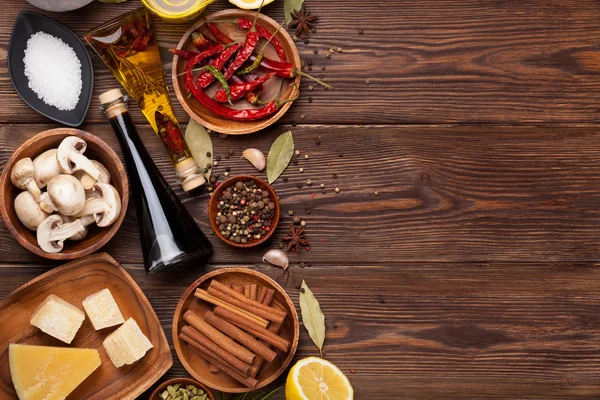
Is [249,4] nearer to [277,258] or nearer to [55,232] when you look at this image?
[277,258]

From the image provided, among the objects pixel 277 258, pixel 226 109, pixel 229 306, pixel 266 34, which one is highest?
pixel 266 34

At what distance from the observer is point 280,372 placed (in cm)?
171

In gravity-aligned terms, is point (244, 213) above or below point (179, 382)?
above

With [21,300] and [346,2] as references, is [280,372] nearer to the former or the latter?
[21,300]

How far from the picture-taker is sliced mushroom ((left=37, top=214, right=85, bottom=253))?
1.61 metres

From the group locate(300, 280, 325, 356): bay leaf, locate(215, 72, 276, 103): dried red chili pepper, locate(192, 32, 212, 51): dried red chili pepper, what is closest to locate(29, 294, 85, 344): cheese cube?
locate(300, 280, 325, 356): bay leaf

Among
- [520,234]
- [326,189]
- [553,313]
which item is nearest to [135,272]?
[326,189]

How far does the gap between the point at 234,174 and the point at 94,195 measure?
1.48 ft

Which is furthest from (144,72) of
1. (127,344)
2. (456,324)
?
(456,324)

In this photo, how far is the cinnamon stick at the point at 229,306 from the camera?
1.71 meters

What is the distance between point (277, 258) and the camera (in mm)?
1793

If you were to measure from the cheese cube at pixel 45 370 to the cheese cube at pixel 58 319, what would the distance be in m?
0.05

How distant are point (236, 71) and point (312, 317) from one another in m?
0.86

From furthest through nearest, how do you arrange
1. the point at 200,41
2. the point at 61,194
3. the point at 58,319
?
the point at 200,41
the point at 58,319
the point at 61,194
